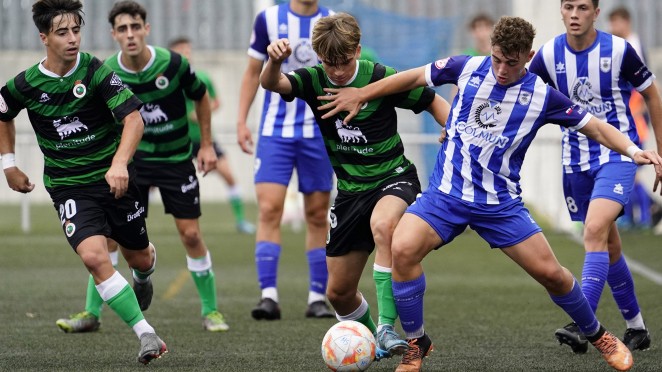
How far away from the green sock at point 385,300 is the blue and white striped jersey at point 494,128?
0.56 metres

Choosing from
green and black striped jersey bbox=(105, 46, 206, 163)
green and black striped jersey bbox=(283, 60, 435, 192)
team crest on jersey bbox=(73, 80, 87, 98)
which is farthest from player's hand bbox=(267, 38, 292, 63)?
green and black striped jersey bbox=(105, 46, 206, 163)

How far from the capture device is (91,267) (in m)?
5.96

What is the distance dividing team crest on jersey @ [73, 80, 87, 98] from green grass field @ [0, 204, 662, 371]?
1.33 m

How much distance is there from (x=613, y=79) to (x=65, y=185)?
2975 millimetres

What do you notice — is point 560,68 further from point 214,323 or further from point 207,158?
point 214,323

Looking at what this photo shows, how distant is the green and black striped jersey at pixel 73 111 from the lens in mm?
6156

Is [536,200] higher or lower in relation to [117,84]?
lower

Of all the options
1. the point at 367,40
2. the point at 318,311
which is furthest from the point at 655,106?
the point at 367,40

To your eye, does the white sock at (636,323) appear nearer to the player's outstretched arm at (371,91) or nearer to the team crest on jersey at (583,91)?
the team crest on jersey at (583,91)

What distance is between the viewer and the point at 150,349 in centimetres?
572

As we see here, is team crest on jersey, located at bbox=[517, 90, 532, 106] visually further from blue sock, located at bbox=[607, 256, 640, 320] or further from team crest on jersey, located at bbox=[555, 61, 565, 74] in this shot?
blue sock, located at bbox=[607, 256, 640, 320]

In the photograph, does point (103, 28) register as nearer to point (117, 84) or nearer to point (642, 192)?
point (642, 192)

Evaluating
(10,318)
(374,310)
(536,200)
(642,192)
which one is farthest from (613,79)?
(536,200)

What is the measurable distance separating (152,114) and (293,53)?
1.04m
